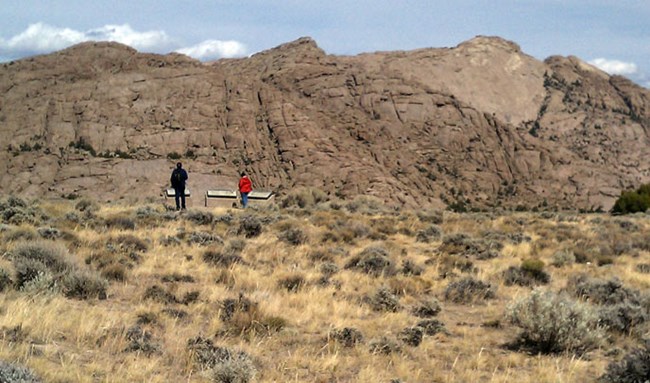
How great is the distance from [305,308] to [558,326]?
364 centimetres

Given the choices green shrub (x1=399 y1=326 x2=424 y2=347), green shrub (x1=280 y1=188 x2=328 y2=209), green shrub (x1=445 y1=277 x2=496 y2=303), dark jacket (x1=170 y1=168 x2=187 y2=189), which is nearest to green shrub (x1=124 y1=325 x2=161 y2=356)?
green shrub (x1=399 y1=326 x2=424 y2=347)

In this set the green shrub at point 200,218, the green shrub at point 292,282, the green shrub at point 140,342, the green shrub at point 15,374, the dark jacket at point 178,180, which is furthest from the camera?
the dark jacket at point 178,180

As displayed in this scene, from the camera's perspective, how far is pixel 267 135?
189ft

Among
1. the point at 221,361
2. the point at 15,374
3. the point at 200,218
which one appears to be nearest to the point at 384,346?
the point at 221,361

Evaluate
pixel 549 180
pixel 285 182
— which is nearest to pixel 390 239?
pixel 285 182

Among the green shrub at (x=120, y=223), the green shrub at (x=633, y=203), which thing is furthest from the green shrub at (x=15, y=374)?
the green shrub at (x=633, y=203)

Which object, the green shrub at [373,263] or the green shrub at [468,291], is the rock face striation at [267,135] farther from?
the green shrub at [468,291]

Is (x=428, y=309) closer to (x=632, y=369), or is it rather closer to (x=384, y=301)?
(x=384, y=301)

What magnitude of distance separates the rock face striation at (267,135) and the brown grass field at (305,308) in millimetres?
33228

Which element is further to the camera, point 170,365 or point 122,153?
point 122,153

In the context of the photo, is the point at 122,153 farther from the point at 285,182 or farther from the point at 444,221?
the point at 444,221

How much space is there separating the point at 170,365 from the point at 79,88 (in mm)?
56265

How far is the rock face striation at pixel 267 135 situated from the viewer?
5072 cm

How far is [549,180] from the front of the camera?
60.9m
